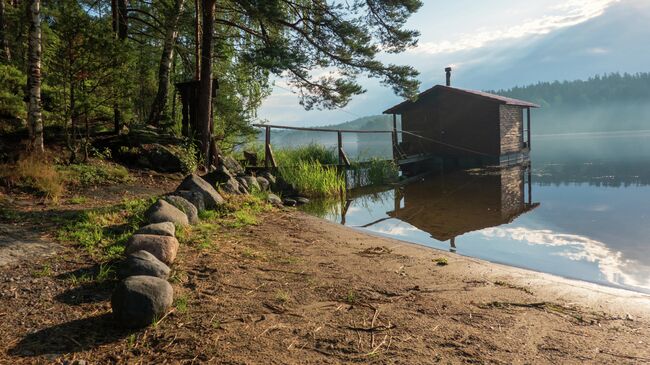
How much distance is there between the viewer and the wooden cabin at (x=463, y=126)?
2412 cm

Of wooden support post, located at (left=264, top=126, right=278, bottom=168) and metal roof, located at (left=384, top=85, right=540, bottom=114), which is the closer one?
wooden support post, located at (left=264, top=126, right=278, bottom=168)

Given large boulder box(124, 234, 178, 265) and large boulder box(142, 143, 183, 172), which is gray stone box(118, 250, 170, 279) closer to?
large boulder box(124, 234, 178, 265)

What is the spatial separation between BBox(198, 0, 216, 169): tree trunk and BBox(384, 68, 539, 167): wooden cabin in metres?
14.8

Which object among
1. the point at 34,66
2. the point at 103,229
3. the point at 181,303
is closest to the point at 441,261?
the point at 181,303

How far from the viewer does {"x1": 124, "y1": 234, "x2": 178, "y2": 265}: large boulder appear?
4.04 m

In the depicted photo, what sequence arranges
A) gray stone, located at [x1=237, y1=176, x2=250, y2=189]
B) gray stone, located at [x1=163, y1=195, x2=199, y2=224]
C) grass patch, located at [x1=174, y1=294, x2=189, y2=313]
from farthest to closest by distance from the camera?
gray stone, located at [x1=237, y1=176, x2=250, y2=189]
gray stone, located at [x1=163, y1=195, x2=199, y2=224]
grass patch, located at [x1=174, y1=294, x2=189, y2=313]

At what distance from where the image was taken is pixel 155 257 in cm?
395

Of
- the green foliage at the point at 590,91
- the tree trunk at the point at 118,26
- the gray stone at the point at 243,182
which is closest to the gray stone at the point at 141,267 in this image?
the gray stone at the point at 243,182

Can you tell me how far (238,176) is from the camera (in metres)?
10.6

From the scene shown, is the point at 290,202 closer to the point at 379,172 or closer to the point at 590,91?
the point at 379,172

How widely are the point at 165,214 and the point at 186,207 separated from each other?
0.66 m

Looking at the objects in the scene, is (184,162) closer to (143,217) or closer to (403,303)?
(143,217)

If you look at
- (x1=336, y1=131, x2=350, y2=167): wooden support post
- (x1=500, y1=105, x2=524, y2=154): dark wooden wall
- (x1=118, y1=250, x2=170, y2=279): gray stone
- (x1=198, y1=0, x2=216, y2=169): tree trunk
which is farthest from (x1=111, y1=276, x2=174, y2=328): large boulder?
(x1=500, y1=105, x2=524, y2=154): dark wooden wall

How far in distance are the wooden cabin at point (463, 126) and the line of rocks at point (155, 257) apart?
18337mm
